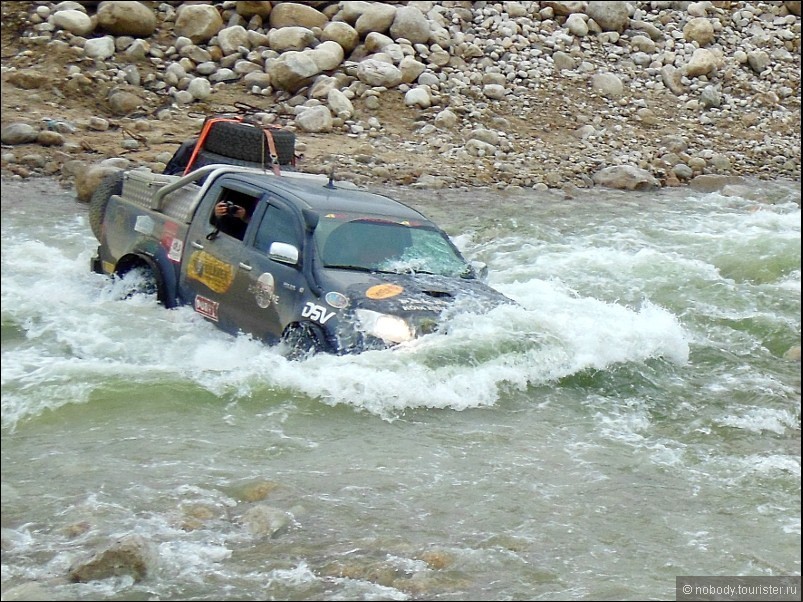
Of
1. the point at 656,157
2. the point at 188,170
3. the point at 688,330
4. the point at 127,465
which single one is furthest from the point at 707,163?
the point at 127,465

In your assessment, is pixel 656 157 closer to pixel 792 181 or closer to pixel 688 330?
pixel 792 181

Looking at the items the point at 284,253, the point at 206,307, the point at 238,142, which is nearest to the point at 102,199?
the point at 238,142

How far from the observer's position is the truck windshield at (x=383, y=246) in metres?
10.0

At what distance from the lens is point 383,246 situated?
10297 mm

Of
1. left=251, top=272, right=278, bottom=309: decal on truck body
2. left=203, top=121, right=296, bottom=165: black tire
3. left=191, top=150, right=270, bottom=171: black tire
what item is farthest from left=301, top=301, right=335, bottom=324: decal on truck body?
left=203, top=121, right=296, bottom=165: black tire

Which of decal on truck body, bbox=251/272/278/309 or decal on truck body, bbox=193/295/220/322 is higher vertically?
decal on truck body, bbox=251/272/278/309

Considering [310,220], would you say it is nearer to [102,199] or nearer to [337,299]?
[337,299]

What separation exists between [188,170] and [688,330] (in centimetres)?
535

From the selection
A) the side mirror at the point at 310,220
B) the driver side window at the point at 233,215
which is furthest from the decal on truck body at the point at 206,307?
the side mirror at the point at 310,220

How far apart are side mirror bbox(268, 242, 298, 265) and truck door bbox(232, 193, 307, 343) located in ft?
0.04

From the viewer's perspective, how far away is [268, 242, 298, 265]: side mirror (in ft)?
31.9

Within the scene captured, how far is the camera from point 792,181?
22.3 meters

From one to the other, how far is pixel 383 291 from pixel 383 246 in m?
0.76

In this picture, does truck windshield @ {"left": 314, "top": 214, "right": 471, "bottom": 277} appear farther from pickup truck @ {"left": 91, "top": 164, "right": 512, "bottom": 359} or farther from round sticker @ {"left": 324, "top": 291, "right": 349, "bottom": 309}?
round sticker @ {"left": 324, "top": 291, "right": 349, "bottom": 309}
